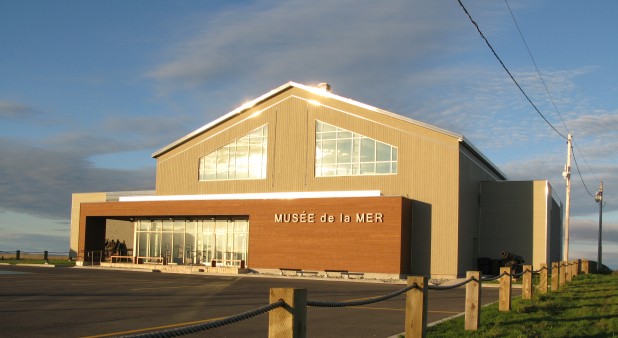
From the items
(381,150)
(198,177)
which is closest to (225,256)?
(198,177)

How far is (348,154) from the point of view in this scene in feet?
134

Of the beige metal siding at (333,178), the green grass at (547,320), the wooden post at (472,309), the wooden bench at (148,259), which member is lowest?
the wooden bench at (148,259)

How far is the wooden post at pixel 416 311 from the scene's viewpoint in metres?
9.02

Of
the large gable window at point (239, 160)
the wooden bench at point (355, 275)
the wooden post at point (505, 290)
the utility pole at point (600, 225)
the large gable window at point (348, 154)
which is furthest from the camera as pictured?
the utility pole at point (600, 225)

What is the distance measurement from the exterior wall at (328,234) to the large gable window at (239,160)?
3391 millimetres

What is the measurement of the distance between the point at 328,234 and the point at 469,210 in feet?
30.2

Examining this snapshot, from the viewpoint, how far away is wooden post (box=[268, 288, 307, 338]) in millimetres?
5465

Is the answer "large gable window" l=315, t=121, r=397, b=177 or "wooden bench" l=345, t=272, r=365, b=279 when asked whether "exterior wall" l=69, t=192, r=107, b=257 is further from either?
"wooden bench" l=345, t=272, r=365, b=279

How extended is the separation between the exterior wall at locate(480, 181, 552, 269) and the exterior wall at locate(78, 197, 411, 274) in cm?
869

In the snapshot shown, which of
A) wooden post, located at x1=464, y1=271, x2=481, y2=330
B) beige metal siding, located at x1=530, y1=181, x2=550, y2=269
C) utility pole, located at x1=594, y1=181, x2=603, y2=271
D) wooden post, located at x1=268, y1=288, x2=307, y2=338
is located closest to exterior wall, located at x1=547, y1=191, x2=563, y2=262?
utility pole, located at x1=594, y1=181, x2=603, y2=271

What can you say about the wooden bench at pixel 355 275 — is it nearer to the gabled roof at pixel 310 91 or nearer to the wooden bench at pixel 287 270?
the wooden bench at pixel 287 270

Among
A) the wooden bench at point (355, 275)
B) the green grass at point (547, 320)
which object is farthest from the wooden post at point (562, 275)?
the wooden bench at point (355, 275)

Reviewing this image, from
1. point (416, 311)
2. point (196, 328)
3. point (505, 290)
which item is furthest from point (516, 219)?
point (196, 328)

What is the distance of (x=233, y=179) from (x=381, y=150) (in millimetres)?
10566
